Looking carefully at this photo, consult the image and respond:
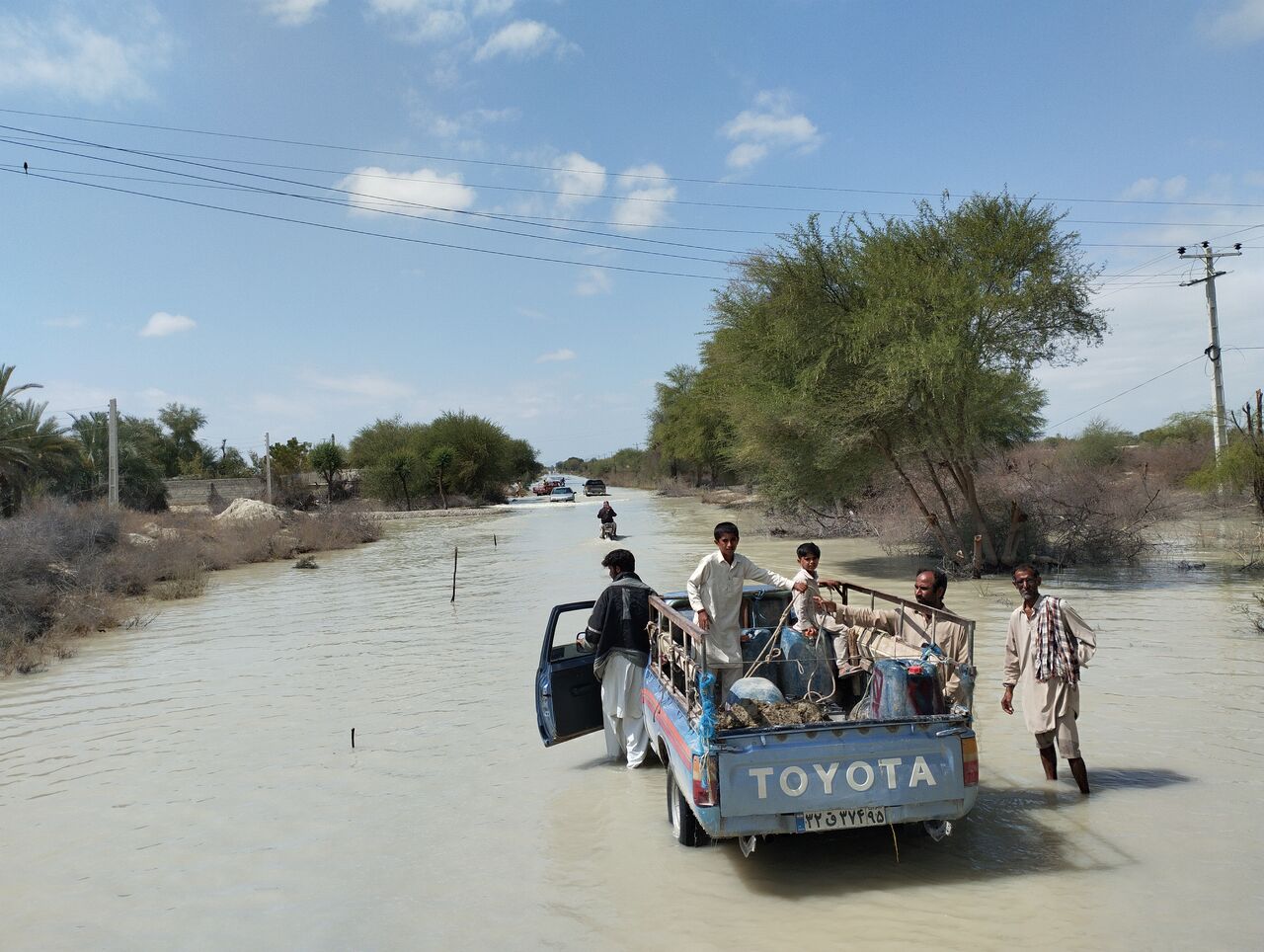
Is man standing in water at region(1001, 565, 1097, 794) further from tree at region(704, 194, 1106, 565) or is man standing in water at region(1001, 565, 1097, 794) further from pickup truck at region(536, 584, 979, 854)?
tree at region(704, 194, 1106, 565)

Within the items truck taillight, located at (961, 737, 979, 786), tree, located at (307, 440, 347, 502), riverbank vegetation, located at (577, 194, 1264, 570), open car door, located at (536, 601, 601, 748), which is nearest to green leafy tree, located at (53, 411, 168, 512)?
tree, located at (307, 440, 347, 502)

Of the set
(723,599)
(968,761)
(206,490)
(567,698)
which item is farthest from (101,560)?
(206,490)

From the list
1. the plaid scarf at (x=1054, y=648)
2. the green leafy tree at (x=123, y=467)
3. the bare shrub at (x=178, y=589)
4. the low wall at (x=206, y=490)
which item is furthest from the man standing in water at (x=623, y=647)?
the low wall at (x=206, y=490)

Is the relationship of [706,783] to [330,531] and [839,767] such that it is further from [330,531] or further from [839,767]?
[330,531]

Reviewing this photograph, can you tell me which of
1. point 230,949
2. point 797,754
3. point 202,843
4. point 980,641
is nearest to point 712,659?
point 797,754

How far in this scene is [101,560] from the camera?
2219 centimetres

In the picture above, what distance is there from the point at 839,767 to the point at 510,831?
266cm

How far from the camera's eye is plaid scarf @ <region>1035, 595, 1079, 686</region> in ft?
20.7

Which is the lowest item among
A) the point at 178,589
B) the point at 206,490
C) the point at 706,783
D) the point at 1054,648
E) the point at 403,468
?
the point at 178,589

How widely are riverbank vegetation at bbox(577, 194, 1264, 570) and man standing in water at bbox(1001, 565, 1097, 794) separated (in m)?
12.5

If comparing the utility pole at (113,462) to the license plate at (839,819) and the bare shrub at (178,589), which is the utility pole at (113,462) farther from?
the license plate at (839,819)

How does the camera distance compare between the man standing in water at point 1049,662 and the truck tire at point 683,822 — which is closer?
the truck tire at point 683,822

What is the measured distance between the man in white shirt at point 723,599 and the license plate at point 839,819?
55.7 inches

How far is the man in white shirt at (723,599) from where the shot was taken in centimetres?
657
